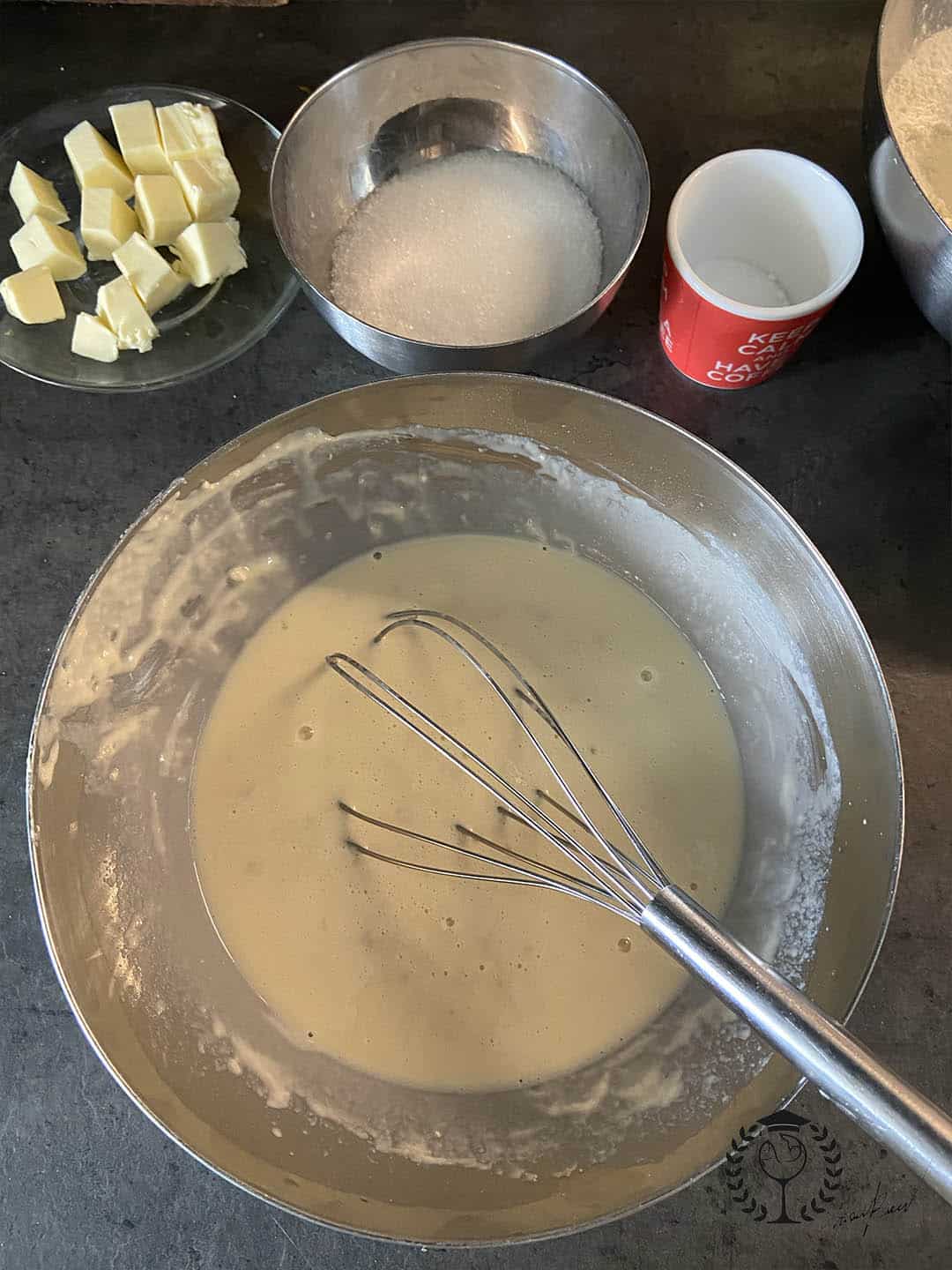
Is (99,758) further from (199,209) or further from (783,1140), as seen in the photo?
(783,1140)

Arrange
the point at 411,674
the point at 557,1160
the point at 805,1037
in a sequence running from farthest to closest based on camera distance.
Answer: the point at 411,674 < the point at 557,1160 < the point at 805,1037

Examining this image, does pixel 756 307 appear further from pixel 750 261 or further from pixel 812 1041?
pixel 812 1041

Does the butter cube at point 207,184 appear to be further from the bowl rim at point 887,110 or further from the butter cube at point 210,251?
the bowl rim at point 887,110

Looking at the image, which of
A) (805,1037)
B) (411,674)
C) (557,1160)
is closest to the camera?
(805,1037)

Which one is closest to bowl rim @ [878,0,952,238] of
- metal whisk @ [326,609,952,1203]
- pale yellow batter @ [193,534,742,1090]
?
pale yellow batter @ [193,534,742,1090]

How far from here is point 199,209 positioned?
2.76ft

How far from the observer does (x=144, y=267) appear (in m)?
0.83

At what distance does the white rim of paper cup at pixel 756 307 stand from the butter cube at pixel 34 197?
57cm

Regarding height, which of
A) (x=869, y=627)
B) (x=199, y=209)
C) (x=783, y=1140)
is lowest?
(x=783, y=1140)

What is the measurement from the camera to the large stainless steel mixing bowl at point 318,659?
0.69 meters

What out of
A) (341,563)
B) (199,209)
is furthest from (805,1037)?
(199,209)

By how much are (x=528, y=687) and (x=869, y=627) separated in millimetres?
314

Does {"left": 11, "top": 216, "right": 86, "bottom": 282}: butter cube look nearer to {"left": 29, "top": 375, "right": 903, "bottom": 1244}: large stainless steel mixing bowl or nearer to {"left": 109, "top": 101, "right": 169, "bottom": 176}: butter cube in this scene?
{"left": 109, "top": 101, "right": 169, "bottom": 176}: butter cube

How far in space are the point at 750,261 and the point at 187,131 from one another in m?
0.53
